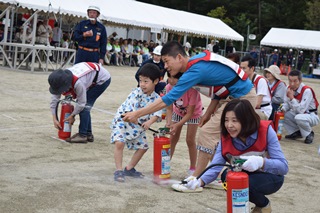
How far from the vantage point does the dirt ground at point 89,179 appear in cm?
449

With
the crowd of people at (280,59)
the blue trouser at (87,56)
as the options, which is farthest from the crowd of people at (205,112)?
the crowd of people at (280,59)

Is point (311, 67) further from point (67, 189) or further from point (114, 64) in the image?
point (67, 189)

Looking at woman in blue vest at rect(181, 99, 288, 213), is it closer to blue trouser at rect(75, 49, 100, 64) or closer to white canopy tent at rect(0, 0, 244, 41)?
blue trouser at rect(75, 49, 100, 64)

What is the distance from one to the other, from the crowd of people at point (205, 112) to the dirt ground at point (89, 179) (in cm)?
21

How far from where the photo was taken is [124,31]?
3603cm

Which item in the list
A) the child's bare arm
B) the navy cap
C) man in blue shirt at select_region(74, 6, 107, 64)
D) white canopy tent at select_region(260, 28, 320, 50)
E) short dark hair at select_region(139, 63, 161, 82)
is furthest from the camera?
white canopy tent at select_region(260, 28, 320, 50)

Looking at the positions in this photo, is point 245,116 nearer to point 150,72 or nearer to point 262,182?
point 262,182

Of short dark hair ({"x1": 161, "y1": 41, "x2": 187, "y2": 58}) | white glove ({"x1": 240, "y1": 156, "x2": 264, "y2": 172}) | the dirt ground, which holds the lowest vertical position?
the dirt ground

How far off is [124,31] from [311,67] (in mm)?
14462

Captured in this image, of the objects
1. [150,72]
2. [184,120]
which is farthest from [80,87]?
[184,120]

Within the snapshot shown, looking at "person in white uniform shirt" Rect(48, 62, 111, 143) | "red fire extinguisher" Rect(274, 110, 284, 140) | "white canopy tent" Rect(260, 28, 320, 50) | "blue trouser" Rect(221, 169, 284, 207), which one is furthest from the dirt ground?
"white canopy tent" Rect(260, 28, 320, 50)

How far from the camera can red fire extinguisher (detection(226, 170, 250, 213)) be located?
11.5ft

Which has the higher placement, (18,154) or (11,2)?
(11,2)

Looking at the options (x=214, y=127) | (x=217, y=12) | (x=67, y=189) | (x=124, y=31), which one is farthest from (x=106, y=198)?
(x=217, y=12)
